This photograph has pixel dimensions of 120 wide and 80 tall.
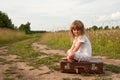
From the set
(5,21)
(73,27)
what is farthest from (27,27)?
(73,27)

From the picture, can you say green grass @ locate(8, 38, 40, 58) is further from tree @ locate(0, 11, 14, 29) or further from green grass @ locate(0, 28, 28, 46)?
tree @ locate(0, 11, 14, 29)

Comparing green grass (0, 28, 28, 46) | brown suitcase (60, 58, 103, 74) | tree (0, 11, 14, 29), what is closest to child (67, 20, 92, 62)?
brown suitcase (60, 58, 103, 74)

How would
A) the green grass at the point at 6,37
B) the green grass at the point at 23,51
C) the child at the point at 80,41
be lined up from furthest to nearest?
the green grass at the point at 6,37 < the green grass at the point at 23,51 < the child at the point at 80,41

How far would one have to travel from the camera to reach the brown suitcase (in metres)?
7.35

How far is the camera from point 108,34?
1434 cm

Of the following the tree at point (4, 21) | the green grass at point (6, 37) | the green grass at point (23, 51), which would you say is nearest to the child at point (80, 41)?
the green grass at point (23, 51)

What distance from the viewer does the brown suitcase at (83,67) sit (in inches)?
289

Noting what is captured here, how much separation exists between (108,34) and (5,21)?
140 ft

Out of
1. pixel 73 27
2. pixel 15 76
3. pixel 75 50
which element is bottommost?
pixel 15 76

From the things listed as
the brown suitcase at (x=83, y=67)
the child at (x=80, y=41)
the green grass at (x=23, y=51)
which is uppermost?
the child at (x=80, y=41)

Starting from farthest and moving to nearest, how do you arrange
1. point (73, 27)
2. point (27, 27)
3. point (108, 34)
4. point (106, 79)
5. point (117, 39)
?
1. point (27, 27)
2. point (108, 34)
3. point (117, 39)
4. point (73, 27)
5. point (106, 79)

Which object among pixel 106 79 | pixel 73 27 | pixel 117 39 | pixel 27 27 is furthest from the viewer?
pixel 27 27

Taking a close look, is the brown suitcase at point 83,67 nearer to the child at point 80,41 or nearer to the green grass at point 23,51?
the child at point 80,41

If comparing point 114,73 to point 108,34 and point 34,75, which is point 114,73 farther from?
point 108,34
